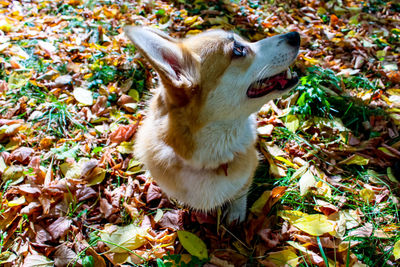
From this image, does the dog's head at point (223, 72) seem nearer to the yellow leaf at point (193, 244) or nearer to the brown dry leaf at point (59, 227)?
the yellow leaf at point (193, 244)

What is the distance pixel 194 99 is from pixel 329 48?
10.5 ft

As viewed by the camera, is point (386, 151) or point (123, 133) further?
point (123, 133)

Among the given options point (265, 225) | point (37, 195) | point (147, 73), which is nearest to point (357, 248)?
point (265, 225)

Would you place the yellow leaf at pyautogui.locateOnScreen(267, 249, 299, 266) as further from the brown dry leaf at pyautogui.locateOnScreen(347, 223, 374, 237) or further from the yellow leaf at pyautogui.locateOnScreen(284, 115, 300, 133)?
the yellow leaf at pyautogui.locateOnScreen(284, 115, 300, 133)

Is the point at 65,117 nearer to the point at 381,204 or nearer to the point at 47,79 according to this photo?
the point at 47,79

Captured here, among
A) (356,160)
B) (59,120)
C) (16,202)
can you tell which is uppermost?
(356,160)

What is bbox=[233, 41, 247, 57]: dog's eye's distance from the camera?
1.98 meters

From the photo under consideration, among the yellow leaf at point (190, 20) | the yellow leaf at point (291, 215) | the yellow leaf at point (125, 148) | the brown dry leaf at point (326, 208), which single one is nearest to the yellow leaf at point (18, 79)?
the yellow leaf at point (125, 148)

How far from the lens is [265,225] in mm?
2439

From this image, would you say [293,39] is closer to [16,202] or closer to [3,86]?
[16,202]

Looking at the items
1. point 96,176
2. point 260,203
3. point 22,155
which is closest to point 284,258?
point 260,203

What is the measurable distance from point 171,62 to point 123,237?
1.59 m

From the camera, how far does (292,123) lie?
3150mm

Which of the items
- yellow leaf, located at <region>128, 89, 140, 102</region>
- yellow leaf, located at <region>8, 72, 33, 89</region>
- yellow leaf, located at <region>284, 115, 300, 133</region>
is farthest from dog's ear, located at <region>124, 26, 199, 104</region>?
yellow leaf, located at <region>8, 72, 33, 89</region>
